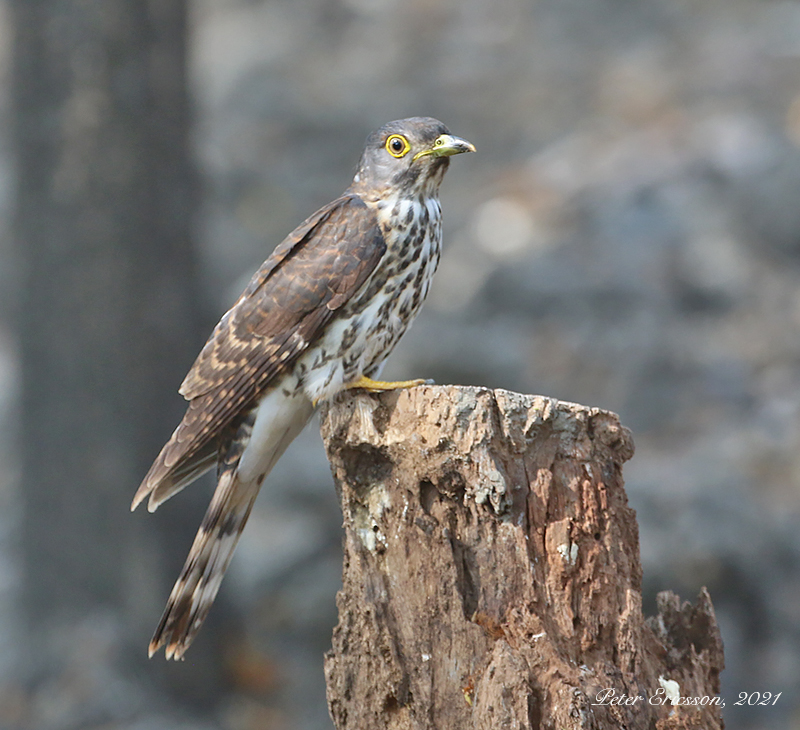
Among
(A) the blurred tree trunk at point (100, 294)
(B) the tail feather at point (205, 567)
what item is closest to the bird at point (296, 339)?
(B) the tail feather at point (205, 567)

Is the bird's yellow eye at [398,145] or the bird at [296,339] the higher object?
the bird's yellow eye at [398,145]

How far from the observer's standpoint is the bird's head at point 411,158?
13.3 feet

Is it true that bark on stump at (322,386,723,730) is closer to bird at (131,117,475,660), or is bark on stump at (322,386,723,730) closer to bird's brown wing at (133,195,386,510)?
bird at (131,117,475,660)

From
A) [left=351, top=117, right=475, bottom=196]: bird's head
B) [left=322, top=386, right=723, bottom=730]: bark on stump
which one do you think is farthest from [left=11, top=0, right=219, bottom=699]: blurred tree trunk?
[left=322, top=386, right=723, bottom=730]: bark on stump

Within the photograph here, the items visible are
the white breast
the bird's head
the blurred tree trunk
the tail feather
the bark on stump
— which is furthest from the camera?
the blurred tree trunk

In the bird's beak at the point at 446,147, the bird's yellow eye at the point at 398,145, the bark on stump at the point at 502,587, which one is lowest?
the bark on stump at the point at 502,587

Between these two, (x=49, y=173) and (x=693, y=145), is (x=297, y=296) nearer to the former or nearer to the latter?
(x=49, y=173)

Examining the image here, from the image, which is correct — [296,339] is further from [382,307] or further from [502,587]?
[502,587]

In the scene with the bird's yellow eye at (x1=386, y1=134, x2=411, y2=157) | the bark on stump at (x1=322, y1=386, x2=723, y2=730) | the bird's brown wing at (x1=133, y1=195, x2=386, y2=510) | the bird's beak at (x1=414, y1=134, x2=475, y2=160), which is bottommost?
the bark on stump at (x1=322, y1=386, x2=723, y2=730)

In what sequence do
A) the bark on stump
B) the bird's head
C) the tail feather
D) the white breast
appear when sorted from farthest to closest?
the bird's head → the white breast → the tail feather → the bark on stump

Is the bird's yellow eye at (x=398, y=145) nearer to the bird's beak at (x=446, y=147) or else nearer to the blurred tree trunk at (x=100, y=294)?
the bird's beak at (x=446, y=147)

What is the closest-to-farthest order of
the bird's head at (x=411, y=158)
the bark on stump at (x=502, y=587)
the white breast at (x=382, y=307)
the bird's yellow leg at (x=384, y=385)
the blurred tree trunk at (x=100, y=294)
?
the bark on stump at (x=502, y=587)
the bird's yellow leg at (x=384, y=385)
the white breast at (x=382, y=307)
the bird's head at (x=411, y=158)
the blurred tree trunk at (x=100, y=294)

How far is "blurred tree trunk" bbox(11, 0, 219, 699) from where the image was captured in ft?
20.1

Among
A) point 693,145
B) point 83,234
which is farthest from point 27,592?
point 693,145
